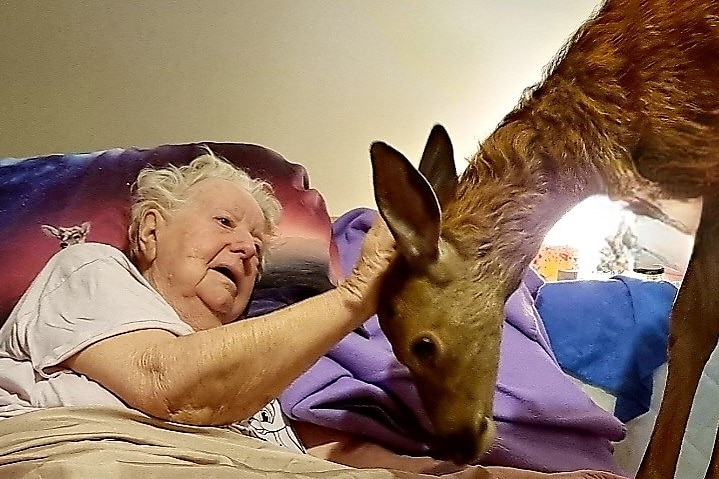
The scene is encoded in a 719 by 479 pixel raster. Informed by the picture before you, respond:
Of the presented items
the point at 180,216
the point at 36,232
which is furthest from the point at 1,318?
the point at 180,216

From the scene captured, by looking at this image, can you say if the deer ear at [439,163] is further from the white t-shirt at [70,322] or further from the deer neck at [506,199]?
the white t-shirt at [70,322]

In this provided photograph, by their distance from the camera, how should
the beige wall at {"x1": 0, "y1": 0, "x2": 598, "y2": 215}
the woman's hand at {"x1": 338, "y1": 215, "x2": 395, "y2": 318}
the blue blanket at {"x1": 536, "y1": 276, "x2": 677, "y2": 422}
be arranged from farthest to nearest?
the beige wall at {"x1": 0, "y1": 0, "x2": 598, "y2": 215} < the blue blanket at {"x1": 536, "y1": 276, "x2": 677, "y2": 422} < the woman's hand at {"x1": 338, "y1": 215, "x2": 395, "y2": 318}

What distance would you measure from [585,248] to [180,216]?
0.82 metres

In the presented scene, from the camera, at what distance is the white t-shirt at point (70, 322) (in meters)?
1.01

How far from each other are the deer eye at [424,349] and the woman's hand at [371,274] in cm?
7

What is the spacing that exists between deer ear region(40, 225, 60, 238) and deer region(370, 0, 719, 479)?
22.6 inches

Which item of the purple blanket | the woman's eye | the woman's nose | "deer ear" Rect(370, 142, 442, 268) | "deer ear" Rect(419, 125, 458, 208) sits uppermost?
"deer ear" Rect(419, 125, 458, 208)

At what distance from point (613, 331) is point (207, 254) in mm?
743

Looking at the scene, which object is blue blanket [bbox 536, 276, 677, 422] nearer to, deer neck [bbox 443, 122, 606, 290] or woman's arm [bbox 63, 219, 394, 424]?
deer neck [bbox 443, 122, 606, 290]

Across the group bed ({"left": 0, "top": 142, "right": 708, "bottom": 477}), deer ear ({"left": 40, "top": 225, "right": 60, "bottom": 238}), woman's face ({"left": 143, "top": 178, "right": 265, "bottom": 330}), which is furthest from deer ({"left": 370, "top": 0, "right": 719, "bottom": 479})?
deer ear ({"left": 40, "top": 225, "right": 60, "bottom": 238})

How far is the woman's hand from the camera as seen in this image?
985 mm

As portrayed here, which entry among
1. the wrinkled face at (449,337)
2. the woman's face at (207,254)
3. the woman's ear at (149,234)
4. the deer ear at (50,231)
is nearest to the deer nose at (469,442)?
the wrinkled face at (449,337)

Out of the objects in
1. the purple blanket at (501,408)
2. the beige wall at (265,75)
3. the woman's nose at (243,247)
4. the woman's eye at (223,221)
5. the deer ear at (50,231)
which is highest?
the beige wall at (265,75)

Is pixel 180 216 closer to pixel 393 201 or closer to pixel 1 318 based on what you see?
pixel 1 318
